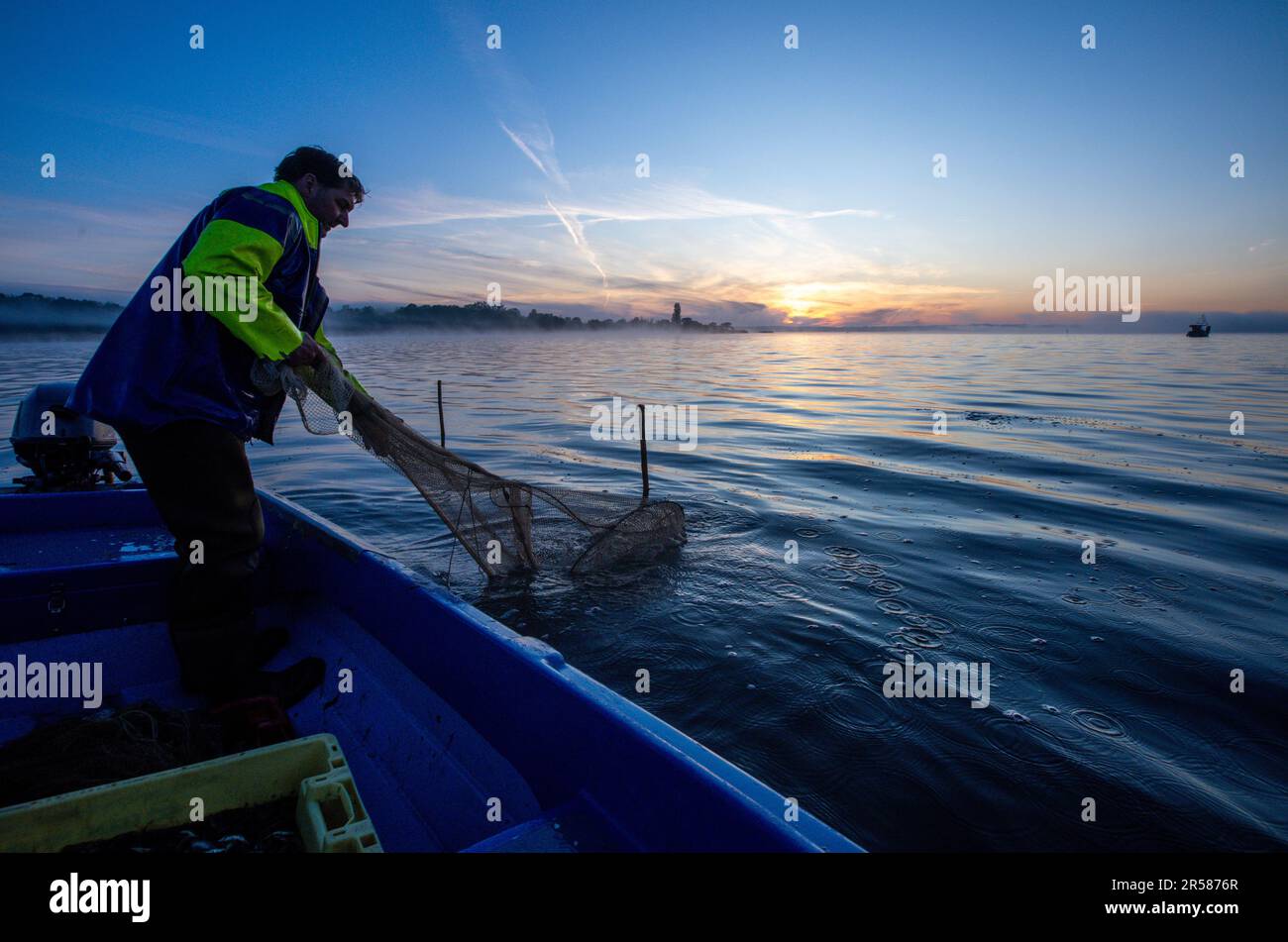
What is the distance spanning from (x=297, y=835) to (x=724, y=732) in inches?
108

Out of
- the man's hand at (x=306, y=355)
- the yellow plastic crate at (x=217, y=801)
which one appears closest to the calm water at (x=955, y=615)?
the yellow plastic crate at (x=217, y=801)

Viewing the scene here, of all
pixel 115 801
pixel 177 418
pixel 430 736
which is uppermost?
pixel 177 418

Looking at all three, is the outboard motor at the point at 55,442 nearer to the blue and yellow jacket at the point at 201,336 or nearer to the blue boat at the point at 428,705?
Result: the blue boat at the point at 428,705

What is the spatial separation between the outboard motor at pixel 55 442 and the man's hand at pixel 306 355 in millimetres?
4161

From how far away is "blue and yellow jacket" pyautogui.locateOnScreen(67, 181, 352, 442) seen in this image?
305cm

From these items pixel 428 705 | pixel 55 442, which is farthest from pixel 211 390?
pixel 55 442

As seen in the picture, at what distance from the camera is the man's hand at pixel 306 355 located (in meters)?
3.57

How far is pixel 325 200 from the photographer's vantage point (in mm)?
3695

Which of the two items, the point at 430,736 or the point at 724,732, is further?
the point at 724,732

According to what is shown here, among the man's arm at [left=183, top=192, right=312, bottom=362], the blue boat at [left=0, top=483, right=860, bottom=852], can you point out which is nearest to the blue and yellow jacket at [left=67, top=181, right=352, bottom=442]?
the man's arm at [left=183, top=192, right=312, bottom=362]
